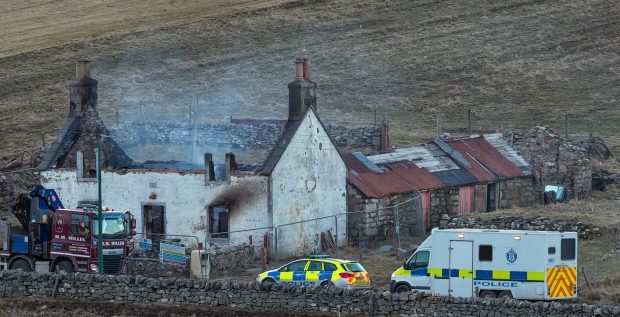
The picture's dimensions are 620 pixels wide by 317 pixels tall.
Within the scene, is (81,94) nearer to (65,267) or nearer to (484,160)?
(65,267)

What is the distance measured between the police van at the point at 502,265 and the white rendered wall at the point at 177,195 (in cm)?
1160

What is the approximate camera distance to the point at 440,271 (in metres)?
44.5

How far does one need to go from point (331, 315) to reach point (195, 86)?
2247 inches

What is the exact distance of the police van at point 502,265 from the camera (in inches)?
1709

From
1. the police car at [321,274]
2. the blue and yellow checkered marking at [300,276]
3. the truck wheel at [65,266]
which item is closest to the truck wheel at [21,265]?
the truck wheel at [65,266]

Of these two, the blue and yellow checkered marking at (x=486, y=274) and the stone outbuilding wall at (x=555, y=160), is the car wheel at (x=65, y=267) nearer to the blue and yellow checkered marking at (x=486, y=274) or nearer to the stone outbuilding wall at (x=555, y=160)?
the blue and yellow checkered marking at (x=486, y=274)

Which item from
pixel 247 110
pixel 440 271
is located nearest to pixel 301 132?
pixel 440 271

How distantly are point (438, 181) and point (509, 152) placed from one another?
8204 mm

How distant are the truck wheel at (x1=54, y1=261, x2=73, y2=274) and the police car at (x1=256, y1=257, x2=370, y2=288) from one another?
6944 millimetres

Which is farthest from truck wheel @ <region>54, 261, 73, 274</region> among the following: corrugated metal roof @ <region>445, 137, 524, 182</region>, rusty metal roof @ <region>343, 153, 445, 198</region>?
corrugated metal roof @ <region>445, 137, 524, 182</region>

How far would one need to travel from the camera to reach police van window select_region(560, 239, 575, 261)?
4381 centimetres

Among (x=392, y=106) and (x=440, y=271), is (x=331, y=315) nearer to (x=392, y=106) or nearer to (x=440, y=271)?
(x=440, y=271)

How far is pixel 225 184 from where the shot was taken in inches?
2175

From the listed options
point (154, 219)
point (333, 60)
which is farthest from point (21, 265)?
point (333, 60)
